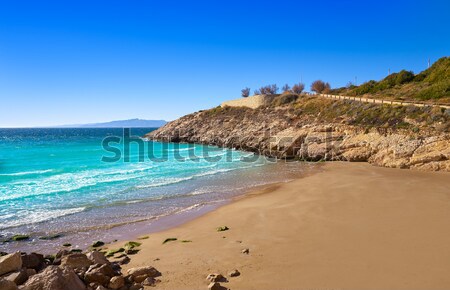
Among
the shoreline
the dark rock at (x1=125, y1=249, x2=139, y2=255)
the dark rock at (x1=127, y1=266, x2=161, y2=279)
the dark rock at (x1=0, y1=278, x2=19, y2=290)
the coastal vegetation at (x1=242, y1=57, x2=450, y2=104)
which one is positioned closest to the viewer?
the dark rock at (x1=0, y1=278, x2=19, y2=290)

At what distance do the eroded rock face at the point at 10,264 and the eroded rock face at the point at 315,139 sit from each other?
2300 cm

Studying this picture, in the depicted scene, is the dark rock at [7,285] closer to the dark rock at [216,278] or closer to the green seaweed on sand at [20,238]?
the dark rock at [216,278]

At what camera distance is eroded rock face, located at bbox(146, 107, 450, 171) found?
2339 cm

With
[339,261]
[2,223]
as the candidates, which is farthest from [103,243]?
[339,261]

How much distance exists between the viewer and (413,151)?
23.8 meters

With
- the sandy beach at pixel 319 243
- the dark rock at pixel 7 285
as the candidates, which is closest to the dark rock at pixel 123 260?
the sandy beach at pixel 319 243

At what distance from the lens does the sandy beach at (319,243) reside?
7.16 meters

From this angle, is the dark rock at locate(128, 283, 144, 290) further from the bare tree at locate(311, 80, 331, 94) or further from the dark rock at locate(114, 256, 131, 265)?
the bare tree at locate(311, 80, 331, 94)

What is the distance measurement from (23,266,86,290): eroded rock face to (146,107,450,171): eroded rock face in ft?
73.2

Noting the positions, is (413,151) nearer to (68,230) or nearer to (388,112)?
(388,112)

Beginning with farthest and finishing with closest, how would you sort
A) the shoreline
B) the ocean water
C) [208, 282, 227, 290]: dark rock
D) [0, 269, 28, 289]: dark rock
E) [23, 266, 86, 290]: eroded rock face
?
1. the ocean water
2. the shoreline
3. [208, 282, 227, 290]: dark rock
4. [0, 269, 28, 289]: dark rock
5. [23, 266, 86, 290]: eroded rock face

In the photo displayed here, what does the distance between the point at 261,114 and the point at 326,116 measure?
1586 centimetres

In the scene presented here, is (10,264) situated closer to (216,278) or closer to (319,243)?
(216,278)

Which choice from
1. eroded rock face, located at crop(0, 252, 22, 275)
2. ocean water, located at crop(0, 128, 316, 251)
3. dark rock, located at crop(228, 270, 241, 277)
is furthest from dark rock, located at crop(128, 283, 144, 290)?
ocean water, located at crop(0, 128, 316, 251)
